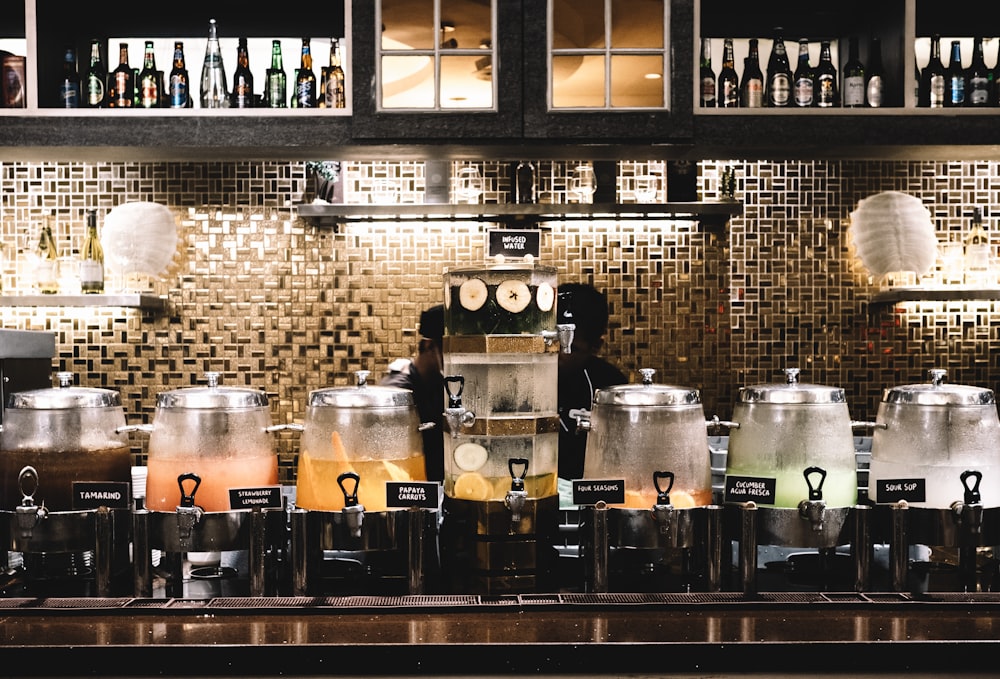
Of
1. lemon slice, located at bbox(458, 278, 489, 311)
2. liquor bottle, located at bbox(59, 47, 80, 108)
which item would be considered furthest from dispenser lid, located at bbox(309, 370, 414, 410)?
liquor bottle, located at bbox(59, 47, 80, 108)

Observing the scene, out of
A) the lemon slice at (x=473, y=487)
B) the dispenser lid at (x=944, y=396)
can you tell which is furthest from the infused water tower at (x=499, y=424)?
the dispenser lid at (x=944, y=396)

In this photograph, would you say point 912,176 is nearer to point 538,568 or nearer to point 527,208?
point 527,208

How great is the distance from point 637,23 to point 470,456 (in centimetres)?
112

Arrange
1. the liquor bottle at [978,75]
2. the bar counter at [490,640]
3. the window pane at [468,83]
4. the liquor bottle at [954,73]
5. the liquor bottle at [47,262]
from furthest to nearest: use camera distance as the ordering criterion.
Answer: the liquor bottle at [47,262], the liquor bottle at [954,73], the liquor bottle at [978,75], the window pane at [468,83], the bar counter at [490,640]

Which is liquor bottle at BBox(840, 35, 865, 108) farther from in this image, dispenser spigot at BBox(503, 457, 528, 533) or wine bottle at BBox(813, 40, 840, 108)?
dispenser spigot at BBox(503, 457, 528, 533)

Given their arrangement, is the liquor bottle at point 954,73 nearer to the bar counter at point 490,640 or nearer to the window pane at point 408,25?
the window pane at point 408,25

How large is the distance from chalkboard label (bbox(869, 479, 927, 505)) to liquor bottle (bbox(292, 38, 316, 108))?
2.12 meters

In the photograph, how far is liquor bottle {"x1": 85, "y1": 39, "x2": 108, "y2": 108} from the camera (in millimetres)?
2680

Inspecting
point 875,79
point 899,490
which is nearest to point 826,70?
point 875,79

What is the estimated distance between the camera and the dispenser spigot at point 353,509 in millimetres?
1601

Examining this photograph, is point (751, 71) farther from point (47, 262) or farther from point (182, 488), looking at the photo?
point (47, 262)

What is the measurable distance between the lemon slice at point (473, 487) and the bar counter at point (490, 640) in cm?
22

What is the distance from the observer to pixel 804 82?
8.01 ft

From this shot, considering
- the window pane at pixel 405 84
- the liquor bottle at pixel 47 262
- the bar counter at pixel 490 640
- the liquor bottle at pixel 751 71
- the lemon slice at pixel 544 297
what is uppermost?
the liquor bottle at pixel 751 71
